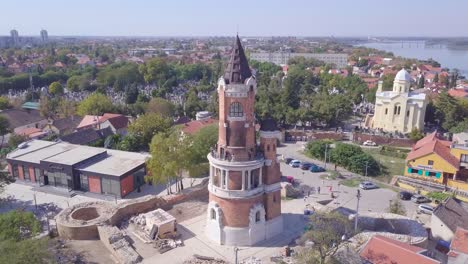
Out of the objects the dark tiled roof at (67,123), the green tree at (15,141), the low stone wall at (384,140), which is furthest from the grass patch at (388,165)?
the green tree at (15,141)

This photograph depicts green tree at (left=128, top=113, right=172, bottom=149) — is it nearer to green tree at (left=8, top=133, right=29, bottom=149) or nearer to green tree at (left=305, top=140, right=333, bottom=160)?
green tree at (left=8, top=133, right=29, bottom=149)

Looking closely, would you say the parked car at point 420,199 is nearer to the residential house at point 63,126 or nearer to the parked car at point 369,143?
the parked car at point 369,143

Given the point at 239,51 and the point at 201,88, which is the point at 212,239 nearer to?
the point at 239,51

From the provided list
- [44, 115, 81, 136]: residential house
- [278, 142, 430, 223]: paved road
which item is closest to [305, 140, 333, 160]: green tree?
[278, 142, 430, 223]: paved road

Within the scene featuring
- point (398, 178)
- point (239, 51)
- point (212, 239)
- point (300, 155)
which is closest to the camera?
point (239, 51)

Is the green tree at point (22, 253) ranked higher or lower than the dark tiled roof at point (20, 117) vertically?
higher

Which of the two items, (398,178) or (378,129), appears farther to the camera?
(378,129)

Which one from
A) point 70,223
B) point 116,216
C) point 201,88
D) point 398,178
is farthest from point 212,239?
point 201,88

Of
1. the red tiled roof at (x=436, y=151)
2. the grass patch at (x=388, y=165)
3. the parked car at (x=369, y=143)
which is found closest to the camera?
the red tiled roof at (x=436, y=151)
